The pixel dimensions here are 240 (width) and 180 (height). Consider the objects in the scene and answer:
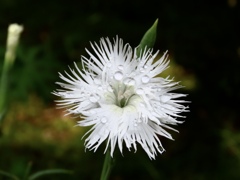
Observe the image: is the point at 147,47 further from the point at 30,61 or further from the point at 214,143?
the point at 214,143

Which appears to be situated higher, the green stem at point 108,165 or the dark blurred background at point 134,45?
the dark blurred background at point 134,45

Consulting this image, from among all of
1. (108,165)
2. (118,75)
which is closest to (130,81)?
(118,75)

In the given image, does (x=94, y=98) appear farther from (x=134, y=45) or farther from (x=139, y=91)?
(x=134, y=45)

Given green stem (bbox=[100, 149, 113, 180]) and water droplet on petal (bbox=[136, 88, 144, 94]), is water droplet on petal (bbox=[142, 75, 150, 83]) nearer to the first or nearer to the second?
water droplet on petal (bbox=[136, 88, 144, 94])

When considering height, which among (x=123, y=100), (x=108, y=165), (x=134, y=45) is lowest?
(x=108, y=165)

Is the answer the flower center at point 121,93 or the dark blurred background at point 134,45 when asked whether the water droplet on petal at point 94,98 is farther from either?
the dark blurred background at point 134,45

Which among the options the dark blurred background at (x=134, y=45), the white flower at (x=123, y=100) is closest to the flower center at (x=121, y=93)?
the white flower at (x=123, y=100)
